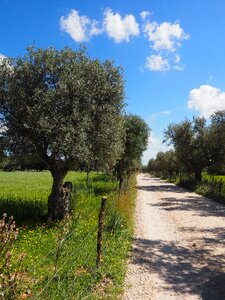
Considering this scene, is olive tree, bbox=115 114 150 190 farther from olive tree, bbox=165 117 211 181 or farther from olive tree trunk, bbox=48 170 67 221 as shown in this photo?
olive tree trunk, bbox=48 170 67 221

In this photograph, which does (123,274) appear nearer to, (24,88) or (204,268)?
(204,268)

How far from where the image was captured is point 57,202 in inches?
583

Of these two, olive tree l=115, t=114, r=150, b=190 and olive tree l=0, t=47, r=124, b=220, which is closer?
olive tree l=0, t=47, r=124, b=220

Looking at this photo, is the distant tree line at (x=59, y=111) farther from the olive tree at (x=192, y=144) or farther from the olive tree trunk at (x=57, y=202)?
the olive tree at (x=192, y=144)

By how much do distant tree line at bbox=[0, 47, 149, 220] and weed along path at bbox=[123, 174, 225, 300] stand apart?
4.19 meters

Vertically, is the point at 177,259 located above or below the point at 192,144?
below

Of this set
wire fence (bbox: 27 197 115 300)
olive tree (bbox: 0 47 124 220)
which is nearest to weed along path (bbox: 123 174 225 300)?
wire fence (bbox: 27 197 115 300)

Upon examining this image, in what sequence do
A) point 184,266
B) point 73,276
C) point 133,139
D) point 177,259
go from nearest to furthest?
point 73,276 → point 184,266 → point 177,259 → point 133,139

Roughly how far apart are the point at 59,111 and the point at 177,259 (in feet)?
Result: 23.5

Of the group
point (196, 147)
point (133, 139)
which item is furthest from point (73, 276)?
point (196, 147)

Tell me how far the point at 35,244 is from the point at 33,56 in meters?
7.80

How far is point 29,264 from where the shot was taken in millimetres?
8727

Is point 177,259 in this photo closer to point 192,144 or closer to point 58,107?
point 58,107

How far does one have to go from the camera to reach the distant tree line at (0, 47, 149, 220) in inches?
522
